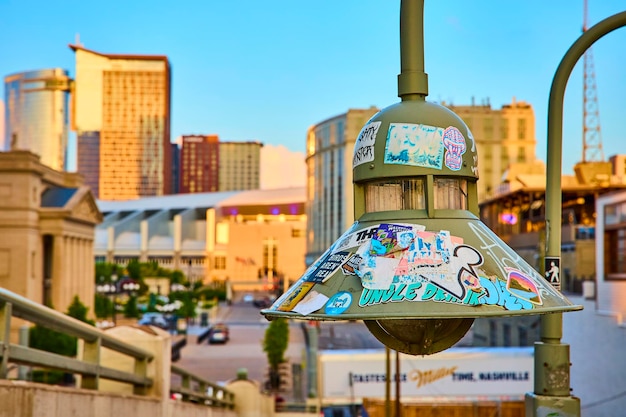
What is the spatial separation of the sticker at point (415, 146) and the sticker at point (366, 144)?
0.08 metres

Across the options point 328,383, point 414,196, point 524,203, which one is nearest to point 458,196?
point 414,196

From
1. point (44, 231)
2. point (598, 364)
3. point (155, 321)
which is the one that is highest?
point (44, 231)

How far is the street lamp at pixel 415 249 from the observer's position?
111 inches

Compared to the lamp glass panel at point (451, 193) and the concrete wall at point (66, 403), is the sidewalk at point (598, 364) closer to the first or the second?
the concrete wall at point (66, 403)

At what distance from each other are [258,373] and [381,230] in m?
41.1

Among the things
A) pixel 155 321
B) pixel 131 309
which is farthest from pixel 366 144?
pixel 131 309

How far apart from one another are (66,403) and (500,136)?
117m

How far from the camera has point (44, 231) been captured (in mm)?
62500

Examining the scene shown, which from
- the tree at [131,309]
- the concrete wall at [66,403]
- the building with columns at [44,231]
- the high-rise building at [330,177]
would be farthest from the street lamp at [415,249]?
the high-rise building at [330,177]

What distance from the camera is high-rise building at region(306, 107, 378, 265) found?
Result: 120 metres

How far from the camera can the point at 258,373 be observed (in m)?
43.2

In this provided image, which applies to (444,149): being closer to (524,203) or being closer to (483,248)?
(483,248)

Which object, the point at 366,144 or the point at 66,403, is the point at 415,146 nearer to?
the point at 366,144

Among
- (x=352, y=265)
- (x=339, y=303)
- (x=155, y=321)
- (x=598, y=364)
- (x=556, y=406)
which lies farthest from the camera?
(x=155, y=321)
